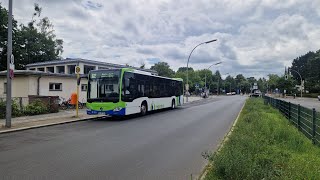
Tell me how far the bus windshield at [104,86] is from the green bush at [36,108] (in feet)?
13.1

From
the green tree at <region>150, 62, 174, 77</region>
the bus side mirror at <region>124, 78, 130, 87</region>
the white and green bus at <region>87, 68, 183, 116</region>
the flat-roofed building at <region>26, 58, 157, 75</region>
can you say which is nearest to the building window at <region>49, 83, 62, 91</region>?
the white and green bus at <region>87, 68, 183, 116</region>

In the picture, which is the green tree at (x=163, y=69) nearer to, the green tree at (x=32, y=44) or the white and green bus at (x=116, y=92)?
the green tree at (x=32, y=44)

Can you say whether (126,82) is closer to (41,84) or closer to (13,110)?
(13,110)

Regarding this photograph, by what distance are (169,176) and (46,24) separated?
71665 mm

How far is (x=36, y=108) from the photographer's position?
22.1 metres

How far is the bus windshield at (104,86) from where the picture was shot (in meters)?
20.2

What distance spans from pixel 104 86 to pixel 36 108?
5013mm

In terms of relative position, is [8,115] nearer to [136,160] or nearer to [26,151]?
[26,151]

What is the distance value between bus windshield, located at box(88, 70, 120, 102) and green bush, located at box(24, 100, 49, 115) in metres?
3.99

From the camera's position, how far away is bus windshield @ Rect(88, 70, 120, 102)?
20.2 m

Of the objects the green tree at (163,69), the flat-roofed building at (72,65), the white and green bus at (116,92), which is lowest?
the white and green bus at (116,92)

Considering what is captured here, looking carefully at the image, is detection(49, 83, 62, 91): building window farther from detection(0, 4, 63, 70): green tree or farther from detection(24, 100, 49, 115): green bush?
detection(0, 4, 63, 70): green tree

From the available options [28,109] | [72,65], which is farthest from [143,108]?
[72,65]

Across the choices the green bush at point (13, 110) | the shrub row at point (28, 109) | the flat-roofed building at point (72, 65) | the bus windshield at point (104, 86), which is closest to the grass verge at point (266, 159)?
the bus windshield at point (104, 86)
